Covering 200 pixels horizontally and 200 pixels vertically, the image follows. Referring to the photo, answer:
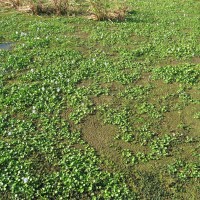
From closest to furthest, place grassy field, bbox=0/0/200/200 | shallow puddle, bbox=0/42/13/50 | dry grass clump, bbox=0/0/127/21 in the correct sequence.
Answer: grassy field, bbox=0/0/200/200
shallow puddle, bbox=0/42/13/50
dry grass clump, bbox=0/0/127/21

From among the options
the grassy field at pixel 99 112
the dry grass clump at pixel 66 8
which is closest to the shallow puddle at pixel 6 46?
the grassy field at pixel 99 112

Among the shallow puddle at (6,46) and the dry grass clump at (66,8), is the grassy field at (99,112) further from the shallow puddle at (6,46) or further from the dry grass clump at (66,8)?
the dry grass clump at (66,8)

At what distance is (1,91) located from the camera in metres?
7.40

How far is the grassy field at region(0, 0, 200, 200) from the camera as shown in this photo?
216 inches

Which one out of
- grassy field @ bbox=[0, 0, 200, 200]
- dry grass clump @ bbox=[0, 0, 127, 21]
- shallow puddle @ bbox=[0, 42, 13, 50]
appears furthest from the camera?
dry grass clump @ bbox=[0, 0, 127, 21]

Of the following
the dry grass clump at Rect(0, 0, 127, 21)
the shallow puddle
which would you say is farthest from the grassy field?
the dry grass clump at Rect(0, 0, 127, 21)

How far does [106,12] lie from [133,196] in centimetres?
814

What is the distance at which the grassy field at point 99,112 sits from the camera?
5.48 m

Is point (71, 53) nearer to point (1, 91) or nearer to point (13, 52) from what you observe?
point (13, 52)

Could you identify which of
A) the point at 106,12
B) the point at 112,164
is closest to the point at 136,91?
the point at 112,164

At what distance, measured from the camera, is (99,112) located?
7105mm

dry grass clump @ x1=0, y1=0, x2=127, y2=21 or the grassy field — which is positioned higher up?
dry grass clump @ x1=0, y1=0, x2=127, y2=21

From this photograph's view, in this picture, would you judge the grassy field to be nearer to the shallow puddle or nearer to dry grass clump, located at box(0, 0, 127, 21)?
the shallow puddle

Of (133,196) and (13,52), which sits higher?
(13,52)
